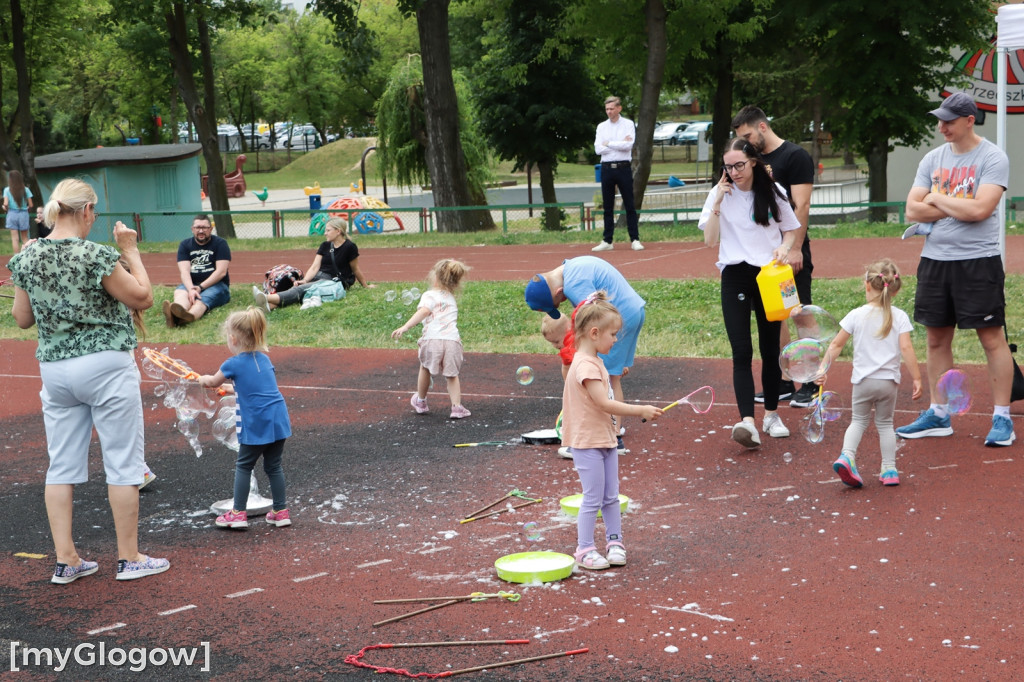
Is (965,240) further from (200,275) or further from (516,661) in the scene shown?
(200,275)

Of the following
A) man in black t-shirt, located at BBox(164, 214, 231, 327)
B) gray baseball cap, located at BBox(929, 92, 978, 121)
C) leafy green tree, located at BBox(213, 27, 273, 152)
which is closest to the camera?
gray baseball cap, located at BBox(929, 92, 978, 121)

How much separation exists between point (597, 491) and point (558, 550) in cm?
48

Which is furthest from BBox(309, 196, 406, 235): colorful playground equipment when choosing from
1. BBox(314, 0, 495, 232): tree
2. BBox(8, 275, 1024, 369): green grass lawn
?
BBox(8, 275, 1024, 369): green grass lawn

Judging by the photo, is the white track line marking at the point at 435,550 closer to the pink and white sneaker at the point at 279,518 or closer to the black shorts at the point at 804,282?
the pink and white sneaker at the point at 279,518

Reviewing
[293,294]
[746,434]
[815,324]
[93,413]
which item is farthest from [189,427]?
[293,294]

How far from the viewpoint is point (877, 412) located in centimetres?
634

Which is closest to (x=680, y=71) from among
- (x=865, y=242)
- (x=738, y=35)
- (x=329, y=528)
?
(x=738, y=35)

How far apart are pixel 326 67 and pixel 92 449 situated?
61082 mm

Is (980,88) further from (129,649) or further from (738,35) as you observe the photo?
(129,649)

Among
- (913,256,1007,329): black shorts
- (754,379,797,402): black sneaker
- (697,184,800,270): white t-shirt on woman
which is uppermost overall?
(697,184,800,270): white t-shirt on woman

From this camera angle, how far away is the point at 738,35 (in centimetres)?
2552

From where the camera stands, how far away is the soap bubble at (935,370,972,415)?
679 centimetres

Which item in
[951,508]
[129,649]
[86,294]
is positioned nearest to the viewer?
[129,649]

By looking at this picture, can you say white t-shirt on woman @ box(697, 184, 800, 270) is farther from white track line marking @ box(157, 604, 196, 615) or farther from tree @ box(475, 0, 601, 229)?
tree @ box(475, 0, 601, 229)
